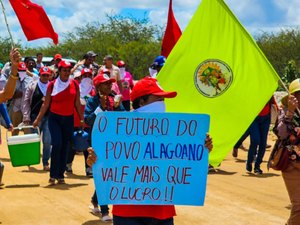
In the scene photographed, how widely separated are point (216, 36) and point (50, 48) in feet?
155

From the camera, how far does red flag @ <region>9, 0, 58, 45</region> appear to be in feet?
24.9

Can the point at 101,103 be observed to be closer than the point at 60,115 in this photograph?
Yes

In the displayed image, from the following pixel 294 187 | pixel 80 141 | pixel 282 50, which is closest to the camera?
pixel 294 187

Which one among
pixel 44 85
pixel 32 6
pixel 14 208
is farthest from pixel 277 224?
pixel 44 85

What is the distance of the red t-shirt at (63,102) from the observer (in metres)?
9.79

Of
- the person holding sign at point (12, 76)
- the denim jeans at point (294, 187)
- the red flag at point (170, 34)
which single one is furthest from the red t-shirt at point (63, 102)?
the denim jeans at point (294, 187)

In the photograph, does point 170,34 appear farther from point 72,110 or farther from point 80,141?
point 80,141

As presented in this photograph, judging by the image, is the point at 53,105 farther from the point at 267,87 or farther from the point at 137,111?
the point at 137,111

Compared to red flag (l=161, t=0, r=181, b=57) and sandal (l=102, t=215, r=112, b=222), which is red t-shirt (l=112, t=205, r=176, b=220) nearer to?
sandal (l=102, t=215, r=112, b=222)

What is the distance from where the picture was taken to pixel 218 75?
598 cm

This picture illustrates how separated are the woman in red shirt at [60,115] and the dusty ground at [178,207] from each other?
321 mm

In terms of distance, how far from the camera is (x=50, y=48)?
52.2 meters

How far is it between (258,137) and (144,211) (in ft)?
23.3

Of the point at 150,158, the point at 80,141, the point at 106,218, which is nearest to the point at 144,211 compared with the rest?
the point at 150,158
